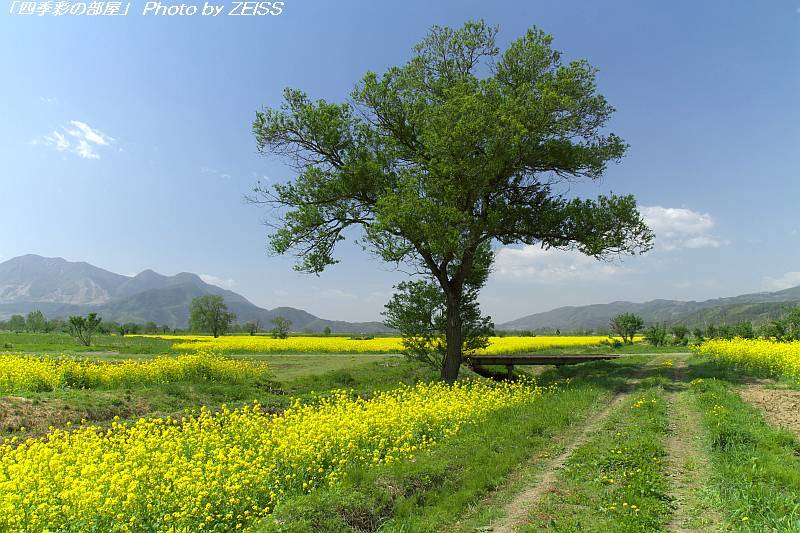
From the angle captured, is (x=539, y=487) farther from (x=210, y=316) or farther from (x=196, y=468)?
(x=210, y=316)

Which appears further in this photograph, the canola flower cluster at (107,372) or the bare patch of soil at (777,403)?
the canola flower cluster at (107,372)

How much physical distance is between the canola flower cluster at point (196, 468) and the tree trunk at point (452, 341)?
9139mm

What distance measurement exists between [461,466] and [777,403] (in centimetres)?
1103

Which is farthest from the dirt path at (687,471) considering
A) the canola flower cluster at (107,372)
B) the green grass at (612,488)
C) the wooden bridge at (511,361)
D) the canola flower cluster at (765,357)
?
the canola flower cluster at (107,372)

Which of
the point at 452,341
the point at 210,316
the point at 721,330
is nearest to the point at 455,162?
the point at 452,341

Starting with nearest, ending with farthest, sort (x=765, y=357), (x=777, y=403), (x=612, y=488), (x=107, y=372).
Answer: (x=612, y=488), (x=777, y=403), (x=107, y=372), (x=765, y=357)

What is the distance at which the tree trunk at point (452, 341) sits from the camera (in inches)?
811

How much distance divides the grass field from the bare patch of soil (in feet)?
0.24

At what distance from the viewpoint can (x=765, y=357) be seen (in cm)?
2077

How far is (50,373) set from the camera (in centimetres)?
1703

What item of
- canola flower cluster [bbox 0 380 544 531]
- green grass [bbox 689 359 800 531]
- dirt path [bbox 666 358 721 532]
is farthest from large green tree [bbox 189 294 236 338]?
green grass [bbox 689 359 800 531]

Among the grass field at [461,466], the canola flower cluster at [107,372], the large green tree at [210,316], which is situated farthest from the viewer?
the large green tree at [210,316]

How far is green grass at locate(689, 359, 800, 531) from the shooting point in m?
5.51

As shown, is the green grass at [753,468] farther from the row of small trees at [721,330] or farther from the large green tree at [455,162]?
the row of small trees at [721,330]
